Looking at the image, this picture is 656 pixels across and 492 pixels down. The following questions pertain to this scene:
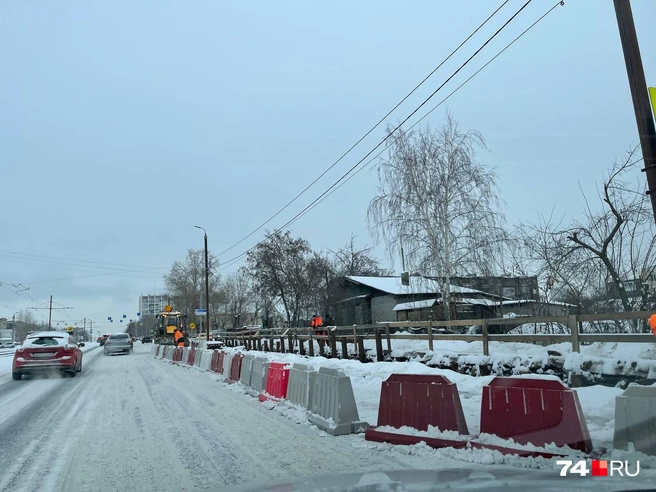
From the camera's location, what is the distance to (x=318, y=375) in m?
8.59

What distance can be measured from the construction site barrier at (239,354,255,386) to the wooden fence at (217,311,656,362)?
464 centimetres

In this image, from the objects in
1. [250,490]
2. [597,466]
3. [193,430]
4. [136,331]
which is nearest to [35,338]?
[193,430]

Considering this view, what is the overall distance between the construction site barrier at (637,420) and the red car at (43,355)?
17262 millimetres

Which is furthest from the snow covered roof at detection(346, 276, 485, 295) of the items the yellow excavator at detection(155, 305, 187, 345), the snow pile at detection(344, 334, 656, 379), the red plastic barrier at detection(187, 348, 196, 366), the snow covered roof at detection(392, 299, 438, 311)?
the yellow excavator at detection(155, 305, 187, 345)

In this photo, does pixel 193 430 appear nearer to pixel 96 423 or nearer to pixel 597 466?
pixel 96 423

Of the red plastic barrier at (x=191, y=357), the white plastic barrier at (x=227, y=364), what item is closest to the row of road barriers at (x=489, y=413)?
the white plastic barrier at (x=227, y=364)

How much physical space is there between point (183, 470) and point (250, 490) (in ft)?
5.34

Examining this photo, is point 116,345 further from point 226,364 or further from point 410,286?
A: point 226,364

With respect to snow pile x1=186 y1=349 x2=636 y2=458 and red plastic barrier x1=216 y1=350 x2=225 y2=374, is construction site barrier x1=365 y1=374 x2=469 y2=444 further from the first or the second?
red plastic barrier x1=216 y1=350 x2=225 y2=374

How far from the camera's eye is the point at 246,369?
13.5 m

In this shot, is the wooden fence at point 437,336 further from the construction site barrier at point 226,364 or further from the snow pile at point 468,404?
the construction site barrier at point 226,364

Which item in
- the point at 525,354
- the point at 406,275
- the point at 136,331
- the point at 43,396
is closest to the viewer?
the point at 525,354

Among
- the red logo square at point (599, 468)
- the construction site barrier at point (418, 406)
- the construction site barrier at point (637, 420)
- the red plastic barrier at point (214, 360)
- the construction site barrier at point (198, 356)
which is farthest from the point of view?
the construction site barrier at point (198, 356)

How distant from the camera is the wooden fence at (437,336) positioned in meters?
9.68
